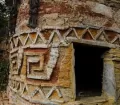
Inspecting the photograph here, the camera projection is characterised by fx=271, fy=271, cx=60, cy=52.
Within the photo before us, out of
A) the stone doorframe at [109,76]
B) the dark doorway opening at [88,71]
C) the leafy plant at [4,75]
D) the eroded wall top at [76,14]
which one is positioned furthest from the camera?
the leafy plant at [4,75]

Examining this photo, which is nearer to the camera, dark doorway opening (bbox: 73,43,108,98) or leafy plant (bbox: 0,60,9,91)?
dark doorway opening (bbox: 73,43,108,98)

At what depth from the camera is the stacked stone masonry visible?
5895mm

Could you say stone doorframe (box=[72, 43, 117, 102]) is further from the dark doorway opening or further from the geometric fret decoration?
the geometric fret decoration

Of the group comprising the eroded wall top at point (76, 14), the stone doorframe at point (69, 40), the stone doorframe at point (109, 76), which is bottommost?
the stone doorframe at point (109, 76)

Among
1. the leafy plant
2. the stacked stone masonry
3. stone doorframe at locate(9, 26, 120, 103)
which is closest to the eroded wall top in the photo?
the stacked stone masonry

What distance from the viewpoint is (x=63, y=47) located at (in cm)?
593

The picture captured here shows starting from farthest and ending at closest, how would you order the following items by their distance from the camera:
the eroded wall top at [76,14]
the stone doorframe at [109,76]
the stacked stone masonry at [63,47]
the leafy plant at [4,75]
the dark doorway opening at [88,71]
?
the leafy plant at [4,75] → the dark doorway opening at [88,71] → the stone doorframe at [109,76] → the eroded wall top at [76,14] → the stacked stone masonry at [63,47]

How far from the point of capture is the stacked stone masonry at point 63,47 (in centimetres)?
589

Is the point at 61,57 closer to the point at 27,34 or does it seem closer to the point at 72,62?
the point at 72,62

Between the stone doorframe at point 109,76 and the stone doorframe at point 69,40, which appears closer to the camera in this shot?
the stone doorframe at point 69,40

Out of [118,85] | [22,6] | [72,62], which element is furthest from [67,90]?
[22,6]

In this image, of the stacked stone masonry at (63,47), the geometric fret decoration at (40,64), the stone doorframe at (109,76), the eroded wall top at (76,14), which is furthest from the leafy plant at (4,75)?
the stone doorframe at (109,76)

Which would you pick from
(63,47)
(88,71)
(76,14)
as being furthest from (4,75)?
(76,14)

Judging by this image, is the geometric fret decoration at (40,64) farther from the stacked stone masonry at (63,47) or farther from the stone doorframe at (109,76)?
the stone doorframe at (109,76)
